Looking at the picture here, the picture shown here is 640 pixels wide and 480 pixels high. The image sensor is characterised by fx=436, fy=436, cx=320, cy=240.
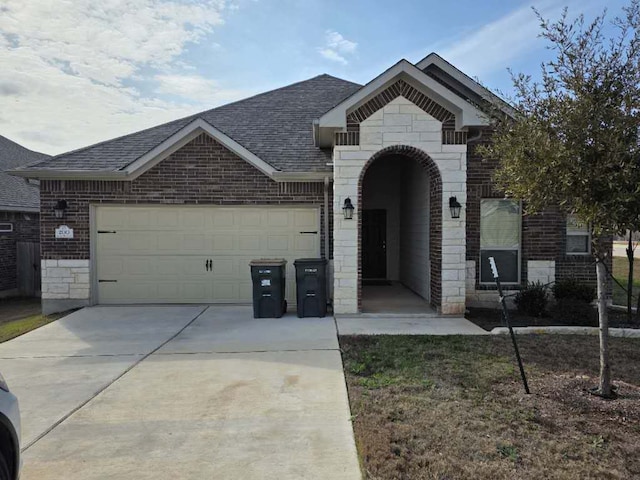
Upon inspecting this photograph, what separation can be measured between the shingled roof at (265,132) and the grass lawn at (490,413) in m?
5.52

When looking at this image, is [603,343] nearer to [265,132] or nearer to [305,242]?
[305,242]

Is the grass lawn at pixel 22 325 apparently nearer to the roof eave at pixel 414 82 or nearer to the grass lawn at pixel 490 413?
the grass lawn at pixel 490 413

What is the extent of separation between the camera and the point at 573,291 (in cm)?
907

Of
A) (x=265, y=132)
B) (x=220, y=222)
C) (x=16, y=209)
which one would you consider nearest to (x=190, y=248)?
(x=220, y=222)

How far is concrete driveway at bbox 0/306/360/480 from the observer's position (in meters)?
3.48

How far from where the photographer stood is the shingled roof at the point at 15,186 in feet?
46.1

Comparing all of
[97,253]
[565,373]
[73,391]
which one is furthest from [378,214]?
[73,391]

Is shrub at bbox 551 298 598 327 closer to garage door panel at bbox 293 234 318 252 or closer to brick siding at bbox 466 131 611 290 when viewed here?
brick siding at bbox 466 131 611 290

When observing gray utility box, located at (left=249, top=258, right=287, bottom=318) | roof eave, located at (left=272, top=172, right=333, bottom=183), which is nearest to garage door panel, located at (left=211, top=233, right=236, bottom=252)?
gray utility box, located at (left=249, top=258, right=287, bottom=318)

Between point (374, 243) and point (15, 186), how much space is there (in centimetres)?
1289

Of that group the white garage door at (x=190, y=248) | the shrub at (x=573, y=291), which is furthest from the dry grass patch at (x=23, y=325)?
the shrub at (x=573, y=291)

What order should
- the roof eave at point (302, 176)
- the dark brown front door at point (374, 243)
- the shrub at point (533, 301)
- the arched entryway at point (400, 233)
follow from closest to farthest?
the shrub at point (533, 301) < the arched entryway at point (400, 233) < the roof eave at point (302, 176) < the dark brown front door at point (374, 243)

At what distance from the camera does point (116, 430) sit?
4031mm

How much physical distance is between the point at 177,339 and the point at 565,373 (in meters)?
5.69
